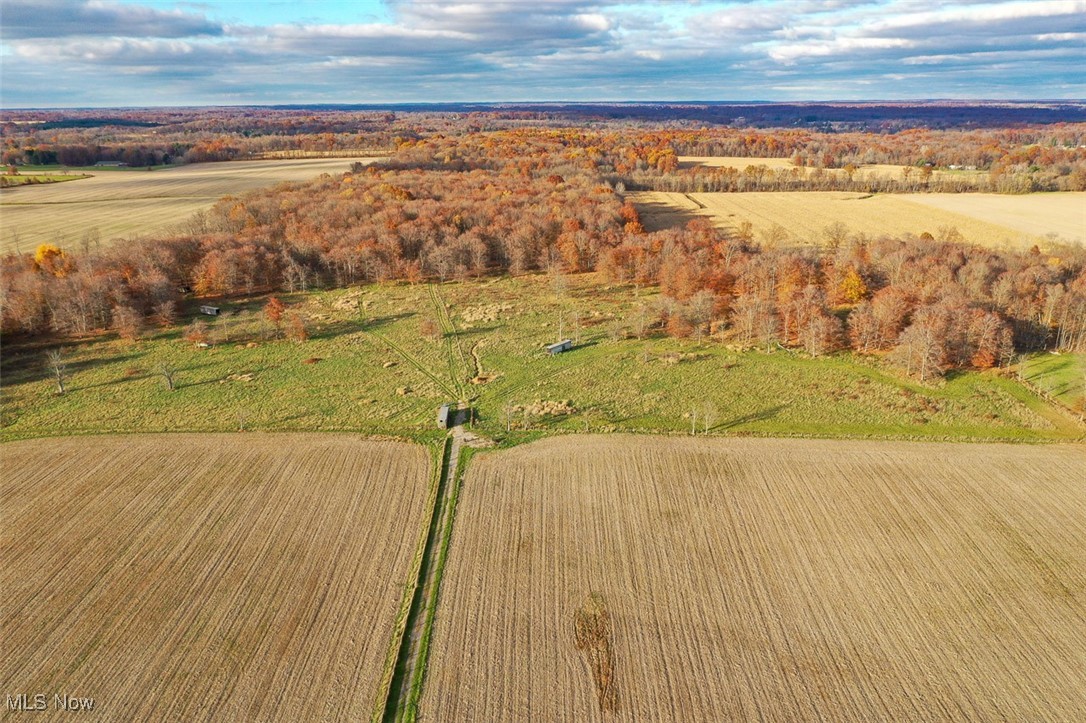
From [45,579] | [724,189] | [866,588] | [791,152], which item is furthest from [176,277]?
[791,152]

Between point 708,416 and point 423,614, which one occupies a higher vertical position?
point 708,416

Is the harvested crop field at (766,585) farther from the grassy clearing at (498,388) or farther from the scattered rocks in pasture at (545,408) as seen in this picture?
the scattered rocks in pasture at (545,408)

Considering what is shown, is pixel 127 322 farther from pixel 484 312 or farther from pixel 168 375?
pixel 484 312

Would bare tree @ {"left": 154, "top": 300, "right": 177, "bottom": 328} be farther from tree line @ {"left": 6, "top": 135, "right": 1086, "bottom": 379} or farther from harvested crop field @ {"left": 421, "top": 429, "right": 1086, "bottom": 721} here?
harvested crop field @ {"left": 421, "top": 429, "right": 1086, "bottom": 721}

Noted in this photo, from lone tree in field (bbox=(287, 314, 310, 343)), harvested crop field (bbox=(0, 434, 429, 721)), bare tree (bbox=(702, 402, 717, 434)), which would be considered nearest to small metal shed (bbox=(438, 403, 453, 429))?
harvested crop field (bbox=(0, 434, 429, 721))

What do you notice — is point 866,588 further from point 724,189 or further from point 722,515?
point 724,189

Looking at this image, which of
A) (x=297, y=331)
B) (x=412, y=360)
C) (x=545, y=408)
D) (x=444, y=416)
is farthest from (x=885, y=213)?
(x=297, y=331)

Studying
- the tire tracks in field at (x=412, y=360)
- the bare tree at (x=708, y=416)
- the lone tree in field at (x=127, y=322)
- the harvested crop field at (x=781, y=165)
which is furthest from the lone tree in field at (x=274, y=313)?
the harvested crop field at (x=781, y=165)
